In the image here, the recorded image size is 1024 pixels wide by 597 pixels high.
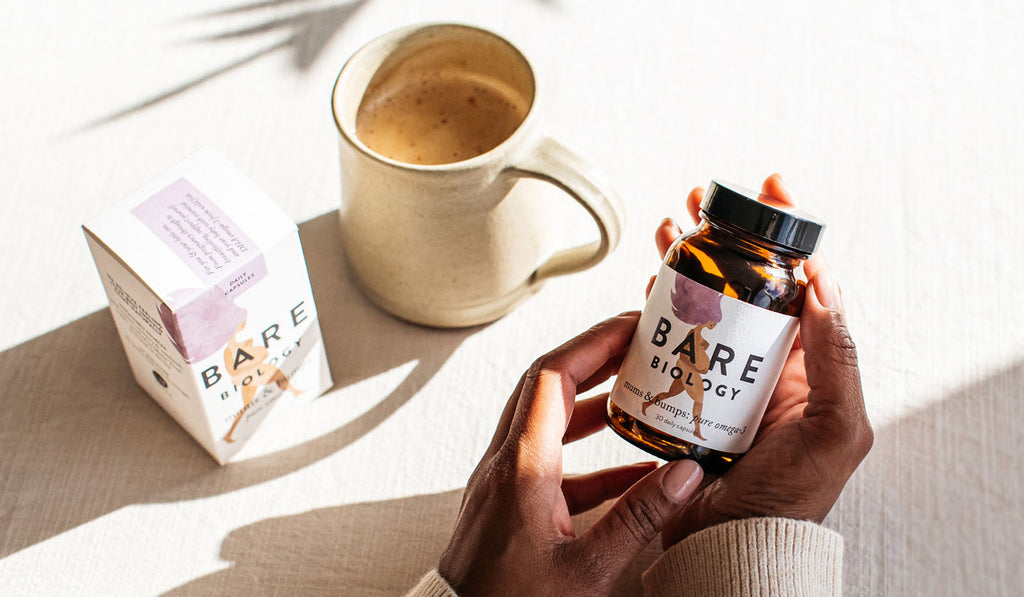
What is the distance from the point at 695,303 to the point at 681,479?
0.12 m

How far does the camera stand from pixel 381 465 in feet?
2.35

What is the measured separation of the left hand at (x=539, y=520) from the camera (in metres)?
0.55

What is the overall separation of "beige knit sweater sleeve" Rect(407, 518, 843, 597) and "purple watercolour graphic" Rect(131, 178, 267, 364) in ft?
0.70

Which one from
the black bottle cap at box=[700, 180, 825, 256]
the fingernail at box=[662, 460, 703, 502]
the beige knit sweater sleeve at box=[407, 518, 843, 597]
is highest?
the black bottle cap at box=[700, 180, 825, 256]

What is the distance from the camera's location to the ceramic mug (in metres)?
0.63

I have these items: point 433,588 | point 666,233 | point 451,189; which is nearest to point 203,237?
point 451,189

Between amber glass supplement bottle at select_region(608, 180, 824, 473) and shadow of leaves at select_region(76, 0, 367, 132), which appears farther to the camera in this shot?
shadow of leaves at select_region(76, 0, 367, 132)

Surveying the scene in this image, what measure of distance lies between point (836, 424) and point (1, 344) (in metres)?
0.67

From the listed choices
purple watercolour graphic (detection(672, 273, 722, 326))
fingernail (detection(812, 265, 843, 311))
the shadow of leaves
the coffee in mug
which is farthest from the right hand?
the shadow of leaves

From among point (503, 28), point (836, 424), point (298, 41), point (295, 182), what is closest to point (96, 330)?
point (295, 182)

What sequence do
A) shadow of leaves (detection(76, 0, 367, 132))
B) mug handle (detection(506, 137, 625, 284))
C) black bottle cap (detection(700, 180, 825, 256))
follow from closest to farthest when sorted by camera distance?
black bottle cap (detection(700, 180, 825, 256)), mug handle (detection(506, 137, 625, 284)), shadow of leaves (detection(76, 0, 367, 132))

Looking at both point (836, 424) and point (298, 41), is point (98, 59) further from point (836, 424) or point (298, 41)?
point (836, 424)

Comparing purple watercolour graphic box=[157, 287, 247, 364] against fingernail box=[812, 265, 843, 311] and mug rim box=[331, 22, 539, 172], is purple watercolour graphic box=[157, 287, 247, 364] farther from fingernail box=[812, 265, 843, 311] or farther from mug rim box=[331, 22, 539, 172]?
fingernail box=[812, 265, 843, 311]

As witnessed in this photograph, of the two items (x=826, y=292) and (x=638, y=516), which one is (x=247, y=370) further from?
(x=826, y=292)
